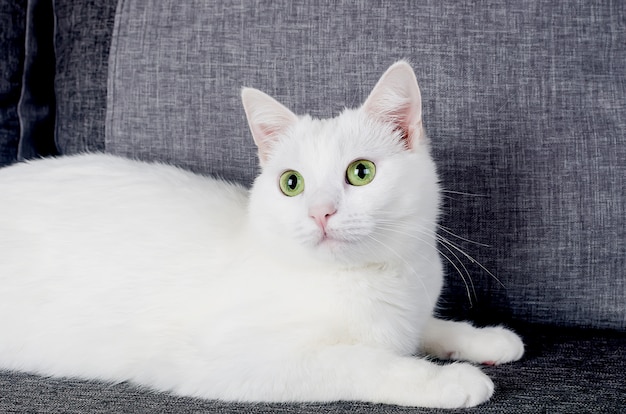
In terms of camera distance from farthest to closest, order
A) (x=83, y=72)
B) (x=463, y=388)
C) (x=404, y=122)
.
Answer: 1. (x=83, y=72)
2. (x=404, y=122)
3. (x=463, y=388)

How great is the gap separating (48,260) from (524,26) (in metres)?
1.29

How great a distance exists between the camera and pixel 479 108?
5.69ft

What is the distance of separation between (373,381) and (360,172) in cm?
Answer: 40

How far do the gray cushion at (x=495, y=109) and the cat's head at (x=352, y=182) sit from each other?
0.34 meters

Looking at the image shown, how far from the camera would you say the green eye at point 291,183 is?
1382 millimetres

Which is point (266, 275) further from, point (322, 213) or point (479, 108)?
point (479, 108)

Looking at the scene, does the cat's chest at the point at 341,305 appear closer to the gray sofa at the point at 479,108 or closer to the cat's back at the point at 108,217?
the cat's back at the point at 108,217

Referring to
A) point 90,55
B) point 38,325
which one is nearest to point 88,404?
point 38,325

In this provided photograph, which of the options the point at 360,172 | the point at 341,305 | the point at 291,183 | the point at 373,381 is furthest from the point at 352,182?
the point at 373,381

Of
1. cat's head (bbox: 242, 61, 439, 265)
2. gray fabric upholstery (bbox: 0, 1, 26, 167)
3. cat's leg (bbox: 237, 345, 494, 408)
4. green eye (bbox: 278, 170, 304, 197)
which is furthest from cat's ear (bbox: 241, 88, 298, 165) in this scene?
gray fabric upholstery (bbox: 0, 1, 26, 167)

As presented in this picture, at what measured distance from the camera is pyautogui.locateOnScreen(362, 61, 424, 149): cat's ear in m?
1.36

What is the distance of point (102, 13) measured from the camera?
2.02m

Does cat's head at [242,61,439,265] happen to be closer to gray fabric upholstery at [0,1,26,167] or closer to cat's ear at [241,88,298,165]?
cat's ear at [241,88,298,165]

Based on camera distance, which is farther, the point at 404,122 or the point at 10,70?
the point at 10,70
